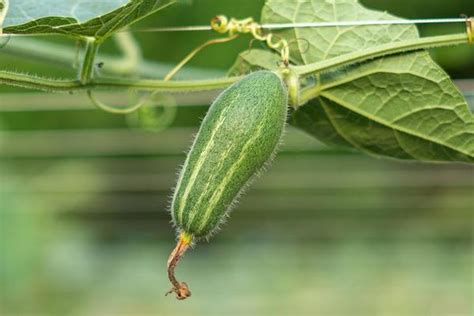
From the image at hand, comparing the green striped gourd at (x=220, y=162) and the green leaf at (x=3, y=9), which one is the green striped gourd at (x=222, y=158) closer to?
the green striped gourd at (x=220, y=162)

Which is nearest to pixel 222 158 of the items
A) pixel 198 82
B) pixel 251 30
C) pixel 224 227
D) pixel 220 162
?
pixel 220 162

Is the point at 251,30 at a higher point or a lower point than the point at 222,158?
higher

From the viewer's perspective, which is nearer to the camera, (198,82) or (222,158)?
(222,158)

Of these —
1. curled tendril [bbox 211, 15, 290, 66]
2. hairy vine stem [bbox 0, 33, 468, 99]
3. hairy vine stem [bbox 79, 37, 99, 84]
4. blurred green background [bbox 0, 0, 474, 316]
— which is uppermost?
blurred green background [bbox 0, 0, 474, 316]

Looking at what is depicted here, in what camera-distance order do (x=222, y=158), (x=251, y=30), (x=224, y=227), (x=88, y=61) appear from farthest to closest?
(x=224, y=227) < (x=251, y=30) < (x=88, y=61) < (x=222, y=158)

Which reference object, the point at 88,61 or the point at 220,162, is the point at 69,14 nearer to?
the point at 88,61

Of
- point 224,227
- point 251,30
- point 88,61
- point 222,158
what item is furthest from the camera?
point 224,227

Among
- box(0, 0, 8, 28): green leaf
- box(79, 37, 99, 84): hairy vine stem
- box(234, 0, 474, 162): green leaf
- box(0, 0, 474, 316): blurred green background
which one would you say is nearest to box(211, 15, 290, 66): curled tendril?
box(234, 0, 474, 162): green leaf

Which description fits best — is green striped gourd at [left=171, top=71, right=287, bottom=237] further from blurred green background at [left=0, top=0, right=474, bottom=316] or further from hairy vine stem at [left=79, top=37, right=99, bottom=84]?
blurred green background at [left=0, top=0, right=474, bottom=316]

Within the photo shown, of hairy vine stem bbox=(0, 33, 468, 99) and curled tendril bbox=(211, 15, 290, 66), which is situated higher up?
curled tendril bbox=(211, 15, 290, 66)
